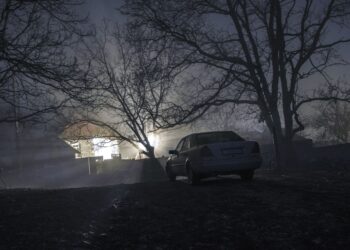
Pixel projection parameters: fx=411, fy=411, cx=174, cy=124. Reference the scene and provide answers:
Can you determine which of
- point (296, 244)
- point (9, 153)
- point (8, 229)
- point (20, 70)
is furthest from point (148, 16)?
point (9, 153)

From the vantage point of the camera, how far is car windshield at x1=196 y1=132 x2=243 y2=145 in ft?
41.5

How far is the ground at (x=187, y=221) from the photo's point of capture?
A: 5.46m

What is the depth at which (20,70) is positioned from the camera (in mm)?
9281

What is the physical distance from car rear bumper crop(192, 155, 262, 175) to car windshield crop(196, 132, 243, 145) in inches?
40.6

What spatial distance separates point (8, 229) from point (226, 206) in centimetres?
378

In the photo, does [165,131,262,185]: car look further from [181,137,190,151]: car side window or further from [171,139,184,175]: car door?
[171,139,184,175]: car door

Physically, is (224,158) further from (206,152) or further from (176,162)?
(176,162)

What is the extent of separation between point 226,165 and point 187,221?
5.08 metres

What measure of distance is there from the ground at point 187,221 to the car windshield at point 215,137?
3166 mm

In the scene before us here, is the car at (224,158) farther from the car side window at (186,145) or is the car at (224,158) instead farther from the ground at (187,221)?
the ground at (187,221)

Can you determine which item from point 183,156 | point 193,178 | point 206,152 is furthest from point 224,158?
point 183,156

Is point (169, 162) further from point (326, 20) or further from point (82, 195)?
point (326, 20)

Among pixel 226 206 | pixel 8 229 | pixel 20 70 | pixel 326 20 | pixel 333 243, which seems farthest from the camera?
pixel 326 20

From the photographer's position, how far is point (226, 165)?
11531 millimetres
